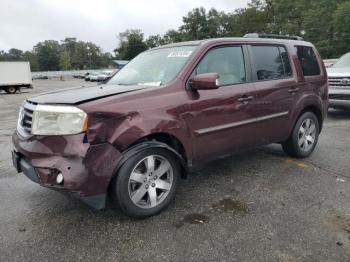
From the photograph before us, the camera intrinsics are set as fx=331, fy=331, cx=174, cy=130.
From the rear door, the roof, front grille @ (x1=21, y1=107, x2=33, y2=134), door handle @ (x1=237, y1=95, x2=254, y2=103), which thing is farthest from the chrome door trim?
front grille @ (x1=21, y1=107, x2=33, y2=134)

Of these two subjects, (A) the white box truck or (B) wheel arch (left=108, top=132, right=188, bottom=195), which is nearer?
(B) wheel arch (left=108, top=132, right=188, bottom=195)

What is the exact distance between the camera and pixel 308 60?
5258 mm

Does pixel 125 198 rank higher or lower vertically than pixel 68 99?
lower

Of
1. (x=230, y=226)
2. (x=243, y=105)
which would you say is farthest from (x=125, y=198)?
(x=243, y=105)

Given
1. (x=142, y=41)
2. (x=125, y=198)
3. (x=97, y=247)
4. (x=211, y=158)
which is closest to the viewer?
(x=97, y=247)

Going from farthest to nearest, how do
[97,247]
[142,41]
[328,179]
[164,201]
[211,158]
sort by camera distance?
[142,41], [328,179], [211,158], [164,201], [97,247]

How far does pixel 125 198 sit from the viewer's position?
125 inches

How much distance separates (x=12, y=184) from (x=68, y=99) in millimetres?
2039

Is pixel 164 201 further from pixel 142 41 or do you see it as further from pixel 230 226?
pixel 142 41

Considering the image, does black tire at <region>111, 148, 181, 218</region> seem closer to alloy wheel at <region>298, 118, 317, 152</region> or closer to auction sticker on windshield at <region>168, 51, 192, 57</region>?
auction sticker on windshield at <region>168, 51, 192, 57</region>

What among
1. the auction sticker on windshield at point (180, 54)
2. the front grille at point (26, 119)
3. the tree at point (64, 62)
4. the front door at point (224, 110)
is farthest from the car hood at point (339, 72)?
the tree at point (64, 62)

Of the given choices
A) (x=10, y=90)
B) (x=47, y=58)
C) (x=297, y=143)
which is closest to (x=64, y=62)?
(x=47, y=58)

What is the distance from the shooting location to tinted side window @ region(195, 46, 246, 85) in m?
3.93

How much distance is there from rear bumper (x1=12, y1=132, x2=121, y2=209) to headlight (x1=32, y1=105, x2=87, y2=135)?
0.21 ft
